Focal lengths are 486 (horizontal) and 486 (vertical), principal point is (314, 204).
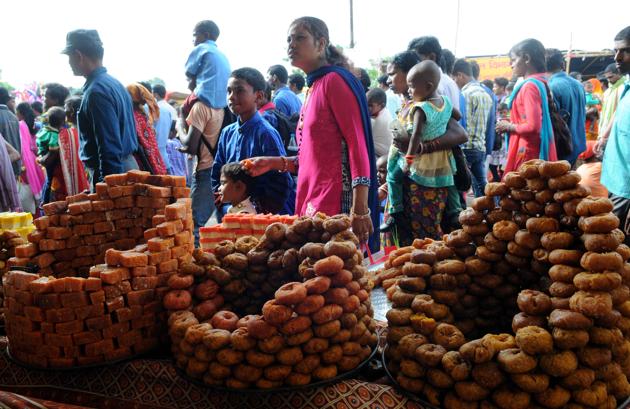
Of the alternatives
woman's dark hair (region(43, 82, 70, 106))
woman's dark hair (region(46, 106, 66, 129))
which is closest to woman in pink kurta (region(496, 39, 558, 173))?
woman's dark hair (region(46, 106, 66, 129))

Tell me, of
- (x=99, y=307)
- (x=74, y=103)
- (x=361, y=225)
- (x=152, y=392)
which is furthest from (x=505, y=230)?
(x=74, y=103)

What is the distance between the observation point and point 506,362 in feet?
4.18

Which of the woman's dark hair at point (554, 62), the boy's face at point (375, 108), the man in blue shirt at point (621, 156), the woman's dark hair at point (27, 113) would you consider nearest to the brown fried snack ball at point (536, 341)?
the man in blue shirt at point (621, 156)

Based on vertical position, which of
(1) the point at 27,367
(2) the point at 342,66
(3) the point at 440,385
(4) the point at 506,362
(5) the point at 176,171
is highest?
(2) the point at 342,66

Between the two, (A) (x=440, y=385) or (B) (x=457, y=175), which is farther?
(B) (x=457, y=175)

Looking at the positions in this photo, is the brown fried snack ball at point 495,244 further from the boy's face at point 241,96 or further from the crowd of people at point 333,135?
the boy's face at point 241,96

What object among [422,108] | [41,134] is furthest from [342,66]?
[41,134]

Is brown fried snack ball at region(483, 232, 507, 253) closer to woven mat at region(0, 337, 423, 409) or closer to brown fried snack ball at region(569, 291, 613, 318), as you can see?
brown fried snack ball at region(569, 291, 613, 318)

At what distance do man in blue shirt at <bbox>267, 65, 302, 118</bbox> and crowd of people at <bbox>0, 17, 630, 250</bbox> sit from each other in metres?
0.03

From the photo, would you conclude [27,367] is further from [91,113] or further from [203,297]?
[91,113]

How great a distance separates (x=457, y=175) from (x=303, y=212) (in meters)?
1.23

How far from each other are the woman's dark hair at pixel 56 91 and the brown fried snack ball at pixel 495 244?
5.74 meters

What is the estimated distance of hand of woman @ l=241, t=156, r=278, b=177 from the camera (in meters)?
2.99

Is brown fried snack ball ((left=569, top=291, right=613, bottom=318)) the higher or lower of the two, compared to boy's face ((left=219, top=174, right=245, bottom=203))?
higher
